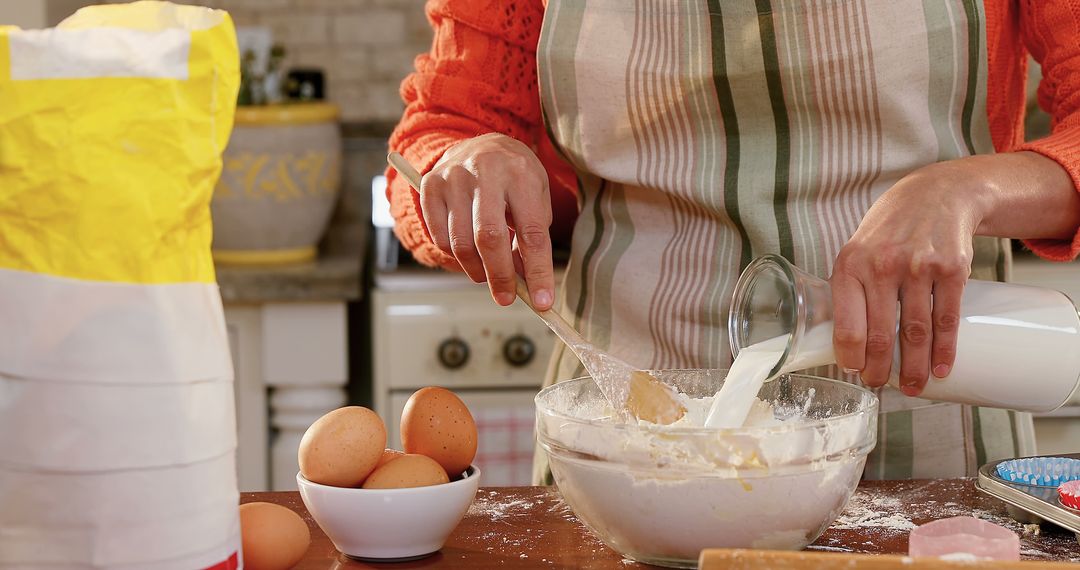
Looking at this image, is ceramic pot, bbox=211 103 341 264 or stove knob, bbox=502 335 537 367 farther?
ceramic pot, bbox=211 103 341 264

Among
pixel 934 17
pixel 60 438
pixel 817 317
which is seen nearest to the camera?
pixel 60 438

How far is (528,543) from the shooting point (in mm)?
830

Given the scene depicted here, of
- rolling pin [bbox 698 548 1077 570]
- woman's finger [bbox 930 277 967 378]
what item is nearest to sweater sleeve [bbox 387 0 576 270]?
woman's finger [bbox 930 277 967 378]

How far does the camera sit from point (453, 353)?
6.79 feet

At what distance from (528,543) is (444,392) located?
13cm

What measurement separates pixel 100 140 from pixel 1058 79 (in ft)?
2.82

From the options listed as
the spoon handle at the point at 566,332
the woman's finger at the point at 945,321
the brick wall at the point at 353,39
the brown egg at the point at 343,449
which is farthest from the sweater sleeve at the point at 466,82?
the brick wall at the point at 353,39

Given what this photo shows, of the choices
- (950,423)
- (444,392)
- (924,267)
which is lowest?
(950,423)

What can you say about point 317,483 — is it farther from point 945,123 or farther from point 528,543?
point 945,123

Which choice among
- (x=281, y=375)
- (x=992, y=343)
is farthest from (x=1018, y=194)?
(x=281, y=375)

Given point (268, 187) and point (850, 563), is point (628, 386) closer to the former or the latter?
point (850, 563)

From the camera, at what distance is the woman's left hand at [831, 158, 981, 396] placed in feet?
2.68

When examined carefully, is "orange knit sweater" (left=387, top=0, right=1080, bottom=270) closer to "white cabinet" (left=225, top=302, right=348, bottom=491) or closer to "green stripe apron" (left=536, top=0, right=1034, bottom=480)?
"green stripe apron" (left=536, top=0, right=1034, bottom=480)

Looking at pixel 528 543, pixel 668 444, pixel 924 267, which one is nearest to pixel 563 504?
pixel 528 543
